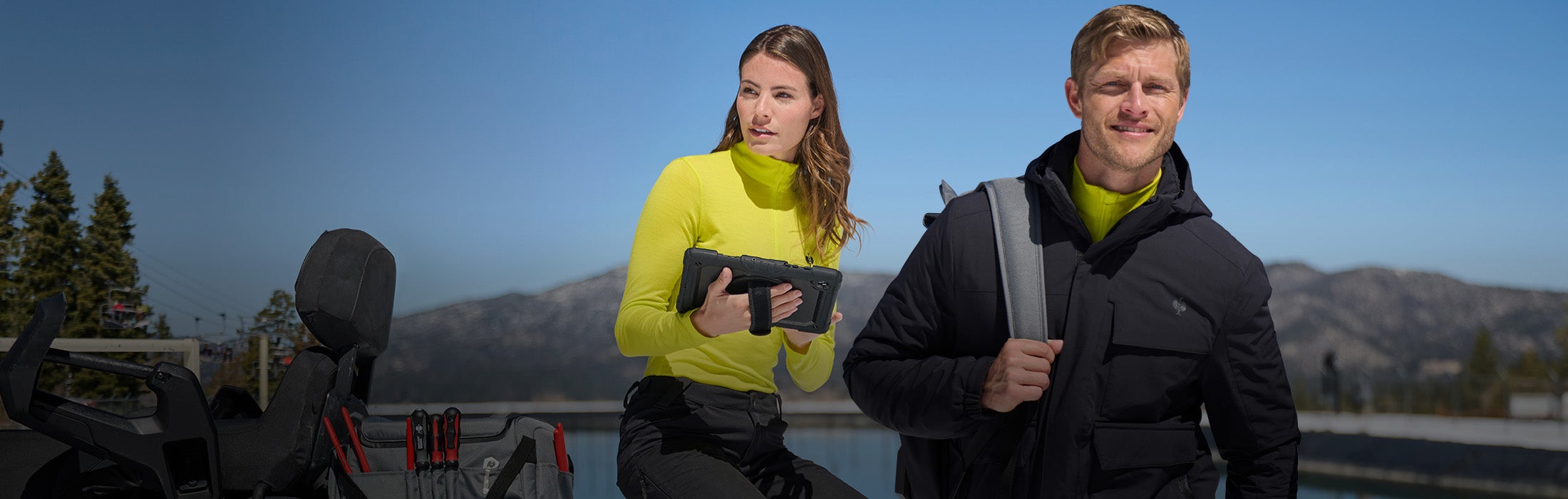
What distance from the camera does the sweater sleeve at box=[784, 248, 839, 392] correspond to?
7.92ft

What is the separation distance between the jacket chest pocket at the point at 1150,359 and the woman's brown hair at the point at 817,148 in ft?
2.78

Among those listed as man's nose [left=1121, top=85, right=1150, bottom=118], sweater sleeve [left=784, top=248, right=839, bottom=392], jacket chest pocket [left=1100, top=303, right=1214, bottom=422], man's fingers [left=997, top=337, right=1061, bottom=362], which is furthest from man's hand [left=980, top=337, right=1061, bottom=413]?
sweater sleeve [left=784, top=248, right=839, bottom=392]

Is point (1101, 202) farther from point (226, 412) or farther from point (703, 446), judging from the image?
point (226, 412)

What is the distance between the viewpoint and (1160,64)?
72.4 inches

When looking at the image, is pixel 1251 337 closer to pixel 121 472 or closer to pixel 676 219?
pixel 676 219

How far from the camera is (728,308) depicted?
203 centimetres

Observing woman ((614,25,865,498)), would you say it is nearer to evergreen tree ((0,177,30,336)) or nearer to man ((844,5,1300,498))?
man ((844,5,1300,498))

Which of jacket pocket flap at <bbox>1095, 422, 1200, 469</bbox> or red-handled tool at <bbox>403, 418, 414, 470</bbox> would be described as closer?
jacket pocket flap at <bbox>1095, 422, 1200, 469</bbox>

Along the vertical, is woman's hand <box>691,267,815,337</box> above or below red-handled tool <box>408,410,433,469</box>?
above

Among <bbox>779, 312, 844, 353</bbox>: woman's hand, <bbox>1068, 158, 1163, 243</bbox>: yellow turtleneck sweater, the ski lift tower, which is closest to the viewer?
<bbox>1068, 158, 1163, 243</bbox>: yellow turtleneck sweater

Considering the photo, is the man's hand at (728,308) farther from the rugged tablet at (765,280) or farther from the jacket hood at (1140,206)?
the jacket hood at (1140,206)

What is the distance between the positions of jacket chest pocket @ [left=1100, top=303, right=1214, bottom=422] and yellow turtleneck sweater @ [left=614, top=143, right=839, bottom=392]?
2.38 ft

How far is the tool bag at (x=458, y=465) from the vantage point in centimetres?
271

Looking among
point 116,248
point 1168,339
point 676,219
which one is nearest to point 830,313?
point 676,219
